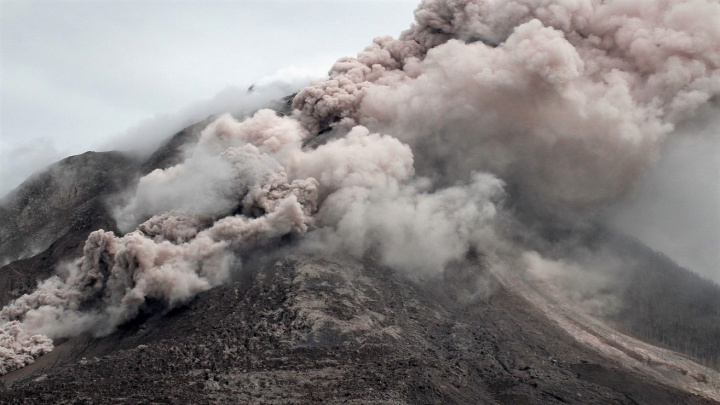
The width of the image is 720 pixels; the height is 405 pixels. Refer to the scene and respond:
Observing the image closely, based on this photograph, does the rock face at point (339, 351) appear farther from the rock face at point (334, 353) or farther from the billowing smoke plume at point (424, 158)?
the billowing smoke plume at point (424, 158)

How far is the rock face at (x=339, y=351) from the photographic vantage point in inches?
1187

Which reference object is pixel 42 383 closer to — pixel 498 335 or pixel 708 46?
pixel 498 335

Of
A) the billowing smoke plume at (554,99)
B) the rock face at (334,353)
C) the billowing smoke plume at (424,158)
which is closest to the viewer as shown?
the rock face at (334,353)

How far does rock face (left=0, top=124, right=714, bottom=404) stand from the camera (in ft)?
98.9

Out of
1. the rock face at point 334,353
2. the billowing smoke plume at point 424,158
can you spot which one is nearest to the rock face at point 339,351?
Result: the rock face at point 334,353

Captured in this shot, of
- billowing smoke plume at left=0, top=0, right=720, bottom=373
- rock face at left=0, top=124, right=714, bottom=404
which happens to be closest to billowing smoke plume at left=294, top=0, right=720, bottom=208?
billowing smoke plume at left=0, top=0, right=720, bottom=373

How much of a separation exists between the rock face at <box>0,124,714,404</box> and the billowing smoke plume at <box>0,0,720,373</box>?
2232 millimetres

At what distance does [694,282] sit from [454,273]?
14.4 metres

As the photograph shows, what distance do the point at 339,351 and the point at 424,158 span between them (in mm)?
23132

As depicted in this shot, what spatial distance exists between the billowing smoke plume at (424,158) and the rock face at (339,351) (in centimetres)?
223

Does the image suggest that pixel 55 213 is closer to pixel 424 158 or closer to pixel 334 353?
pixel 424 158

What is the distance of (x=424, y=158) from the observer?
53.4m

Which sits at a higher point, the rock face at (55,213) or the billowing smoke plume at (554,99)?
the billowing smoke plume at (554,99)

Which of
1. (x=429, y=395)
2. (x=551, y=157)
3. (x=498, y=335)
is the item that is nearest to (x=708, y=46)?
(x=551, y=157)
